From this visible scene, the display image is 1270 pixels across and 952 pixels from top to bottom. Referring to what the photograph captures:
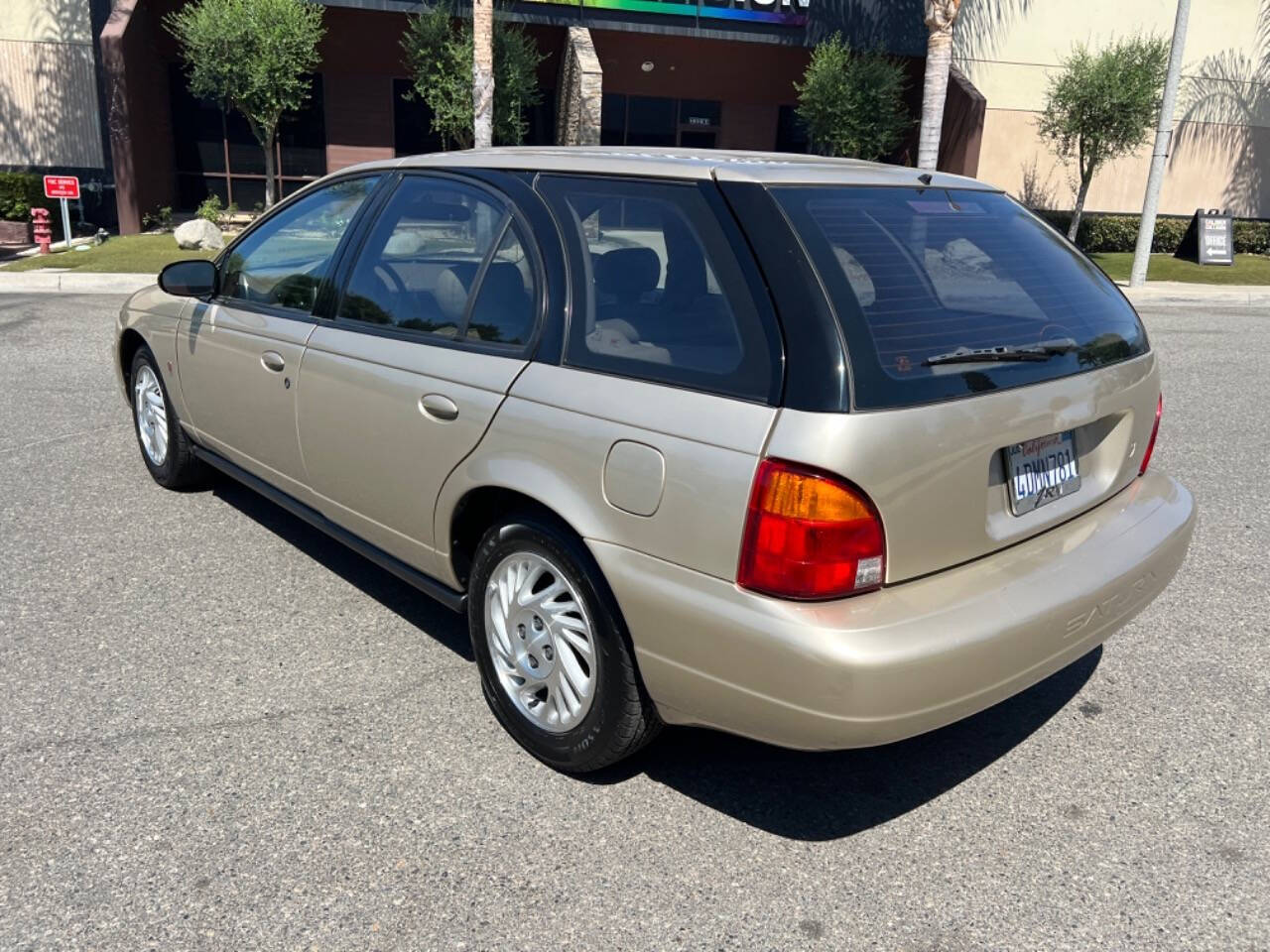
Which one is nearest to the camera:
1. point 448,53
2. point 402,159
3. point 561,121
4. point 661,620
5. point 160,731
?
point 661,620

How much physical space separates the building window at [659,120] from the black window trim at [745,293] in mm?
24948

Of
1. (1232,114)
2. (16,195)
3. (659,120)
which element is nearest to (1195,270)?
(1232,114)

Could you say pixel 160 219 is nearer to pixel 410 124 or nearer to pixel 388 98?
pixel 388 98

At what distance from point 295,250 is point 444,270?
1103mm

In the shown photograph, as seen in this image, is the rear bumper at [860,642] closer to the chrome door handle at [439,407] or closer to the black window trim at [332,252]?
the chrome door handle at [439,407]

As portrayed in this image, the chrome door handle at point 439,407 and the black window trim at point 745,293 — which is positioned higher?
the black window trim at point 745,293

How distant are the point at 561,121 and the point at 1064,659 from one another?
2341cm

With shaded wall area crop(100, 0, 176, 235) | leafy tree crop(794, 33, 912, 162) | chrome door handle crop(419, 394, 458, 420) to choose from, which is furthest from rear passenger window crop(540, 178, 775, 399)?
leafy tree crop(794, 33, 912, 162)

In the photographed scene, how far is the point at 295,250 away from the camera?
4160mm

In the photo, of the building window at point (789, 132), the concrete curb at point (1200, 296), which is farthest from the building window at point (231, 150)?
the concrete curb at point (1200, 296)

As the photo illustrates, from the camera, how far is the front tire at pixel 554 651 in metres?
2.72

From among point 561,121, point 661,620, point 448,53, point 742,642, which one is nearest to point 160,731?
point 661,620

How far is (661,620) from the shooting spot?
2.52 m

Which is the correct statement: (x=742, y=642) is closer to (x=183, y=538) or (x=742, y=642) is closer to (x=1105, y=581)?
(x=1105, y=581)
